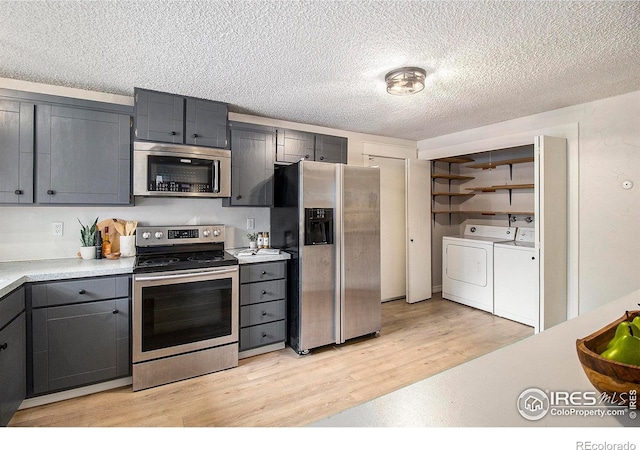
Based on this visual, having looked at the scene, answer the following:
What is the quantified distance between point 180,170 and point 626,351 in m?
2.93

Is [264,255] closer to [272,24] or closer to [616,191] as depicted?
[272,24]

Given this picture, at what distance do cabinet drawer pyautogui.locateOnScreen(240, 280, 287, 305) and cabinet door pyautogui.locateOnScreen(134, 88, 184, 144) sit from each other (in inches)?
56.9

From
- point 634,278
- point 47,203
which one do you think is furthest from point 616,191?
point 47,203

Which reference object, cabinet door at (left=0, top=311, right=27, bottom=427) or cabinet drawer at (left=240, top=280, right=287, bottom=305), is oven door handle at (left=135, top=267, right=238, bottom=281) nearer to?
cabinet drawer at (left=240, top=280, right=287, bottom=305)

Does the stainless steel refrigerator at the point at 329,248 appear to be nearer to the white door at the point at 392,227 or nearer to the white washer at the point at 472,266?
the white door at the point at 392,227

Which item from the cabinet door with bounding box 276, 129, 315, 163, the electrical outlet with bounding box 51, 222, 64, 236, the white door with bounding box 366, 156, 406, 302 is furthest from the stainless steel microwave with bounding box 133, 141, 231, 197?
the white door with bounding box 366, 156, 406, 302

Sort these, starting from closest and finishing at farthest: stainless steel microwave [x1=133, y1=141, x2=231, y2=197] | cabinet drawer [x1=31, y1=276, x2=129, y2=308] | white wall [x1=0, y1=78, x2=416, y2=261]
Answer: cabinet drawer [x1=31, y1=276, x2=129, y2=308]
white wall [x1=0, y1=78, x2=416, y2=261]
stainless steel microwave [x1=133, y1=141, x2=231, y2=197]

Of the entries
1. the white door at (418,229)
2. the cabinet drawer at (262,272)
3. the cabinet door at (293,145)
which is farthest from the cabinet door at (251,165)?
the white door at (418,229)

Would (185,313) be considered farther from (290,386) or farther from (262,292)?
(290,386)

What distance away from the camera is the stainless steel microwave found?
262 centimetres

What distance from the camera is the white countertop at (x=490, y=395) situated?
2.17 feet

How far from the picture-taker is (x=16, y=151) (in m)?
2.29

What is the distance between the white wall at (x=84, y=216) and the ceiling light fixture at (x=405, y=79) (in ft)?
5.11
